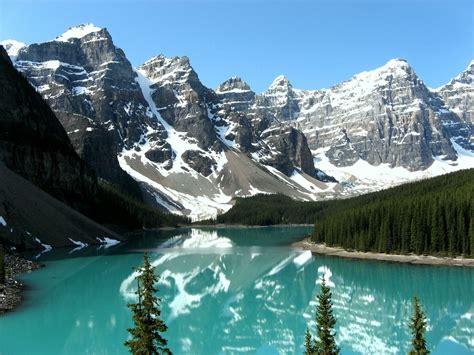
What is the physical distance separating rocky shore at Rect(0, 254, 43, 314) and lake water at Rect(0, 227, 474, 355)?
3.64 feet

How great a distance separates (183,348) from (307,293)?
2545 centimetres

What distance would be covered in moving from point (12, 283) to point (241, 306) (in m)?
23.9

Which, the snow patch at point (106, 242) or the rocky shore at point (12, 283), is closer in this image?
the rocky shore at point (12, 283)

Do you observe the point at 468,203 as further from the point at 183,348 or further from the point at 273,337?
the point at 183,348

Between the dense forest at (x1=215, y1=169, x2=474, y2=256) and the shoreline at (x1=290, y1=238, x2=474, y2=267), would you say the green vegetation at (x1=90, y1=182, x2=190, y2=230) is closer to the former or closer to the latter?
the shoreline at (x1=290, y1=238, x2=474, y2=267)

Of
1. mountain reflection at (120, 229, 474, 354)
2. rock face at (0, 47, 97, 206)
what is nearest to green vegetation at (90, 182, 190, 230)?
rock face at (0, 47, 97, 206)

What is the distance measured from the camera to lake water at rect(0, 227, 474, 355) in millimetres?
35031

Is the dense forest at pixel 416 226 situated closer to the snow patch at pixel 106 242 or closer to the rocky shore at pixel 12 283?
the snow patch at pixel 106 242

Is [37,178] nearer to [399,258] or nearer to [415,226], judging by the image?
[399,258]

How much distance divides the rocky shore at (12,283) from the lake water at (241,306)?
3.64 feet

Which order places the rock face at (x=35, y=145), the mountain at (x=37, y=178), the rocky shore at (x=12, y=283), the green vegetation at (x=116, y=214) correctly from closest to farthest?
the rocky shore at (x=12, y=283)
the mountain at (x=37, y=178)
the rock face at (x=35, y=145)
the green vegetation at (x=116, y=214)

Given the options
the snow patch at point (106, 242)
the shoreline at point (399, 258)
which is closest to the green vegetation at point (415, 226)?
the shoreline at point (399, 258)

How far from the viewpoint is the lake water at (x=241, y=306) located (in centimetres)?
3503

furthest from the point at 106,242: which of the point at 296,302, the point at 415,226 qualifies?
the point at 296,302
